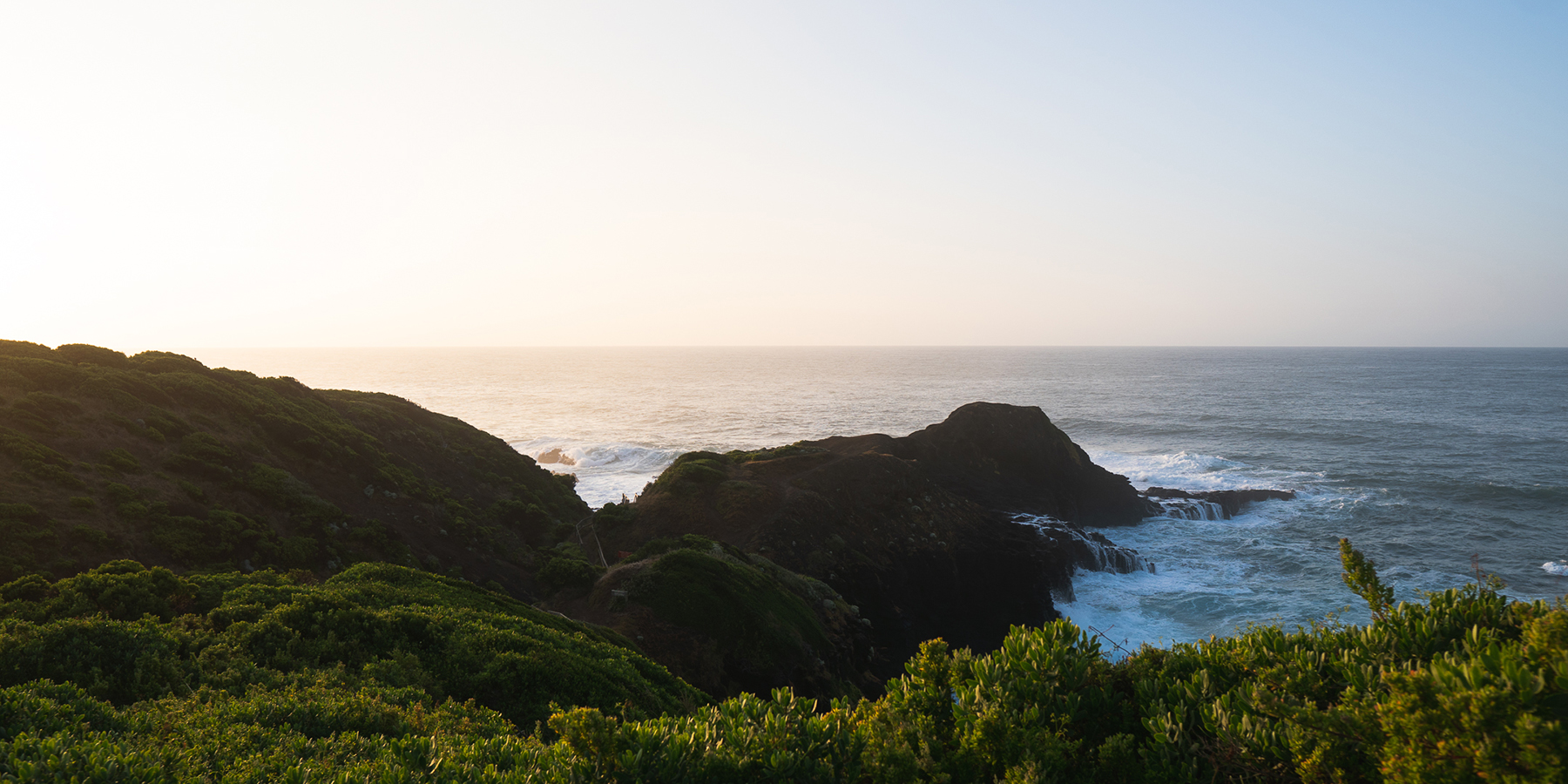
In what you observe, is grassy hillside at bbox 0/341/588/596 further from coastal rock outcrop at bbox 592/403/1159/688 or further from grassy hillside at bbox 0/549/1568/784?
grassy hillside at bbox 0/549/1568/784

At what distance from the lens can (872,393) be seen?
123 metres

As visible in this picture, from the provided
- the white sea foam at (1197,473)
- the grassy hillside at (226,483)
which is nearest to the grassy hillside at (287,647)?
the grassy hillside at (226,483)

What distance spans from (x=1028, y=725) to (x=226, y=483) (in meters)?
25.1

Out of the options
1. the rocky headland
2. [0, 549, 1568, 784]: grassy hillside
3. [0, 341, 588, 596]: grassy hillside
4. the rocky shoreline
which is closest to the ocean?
[0, 549, 1568, 784]: grassy hillside

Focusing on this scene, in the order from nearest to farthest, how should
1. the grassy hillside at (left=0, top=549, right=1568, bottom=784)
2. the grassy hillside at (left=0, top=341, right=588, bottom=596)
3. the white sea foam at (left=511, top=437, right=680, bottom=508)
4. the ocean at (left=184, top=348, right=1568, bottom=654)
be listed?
1. the grassy hillside at (left=0, top=549, right=1568, bottom=784)
2. the grassy hillside at (left=0, top=341, right=588, bottom=596)
3. the ocean at (left=184, top=348, right=1568, bottom=654)
4. the white sea foam at (left=511, top=437, right=680, bottom=508)

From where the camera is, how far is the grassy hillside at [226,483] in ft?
55.7

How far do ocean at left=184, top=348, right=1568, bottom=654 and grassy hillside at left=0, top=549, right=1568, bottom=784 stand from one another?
62.3 inches

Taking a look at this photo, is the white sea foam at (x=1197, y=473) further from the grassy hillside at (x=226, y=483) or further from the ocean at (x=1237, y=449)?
the grassy hillside at (x=226, y=483)

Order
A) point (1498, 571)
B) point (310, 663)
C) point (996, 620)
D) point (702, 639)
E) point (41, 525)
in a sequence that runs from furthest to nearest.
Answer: point (1498, 571) < point (996, 620) < point (702, 639) < point (41, 525) < point (310, 663)

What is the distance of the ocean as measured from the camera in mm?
32500

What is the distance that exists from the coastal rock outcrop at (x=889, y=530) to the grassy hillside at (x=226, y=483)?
20.2 ft

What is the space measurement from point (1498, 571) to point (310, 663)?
1881 inches

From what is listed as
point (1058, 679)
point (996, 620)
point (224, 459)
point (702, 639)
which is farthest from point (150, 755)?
point (996, 620)

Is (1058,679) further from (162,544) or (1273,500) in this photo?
(1273,500)
